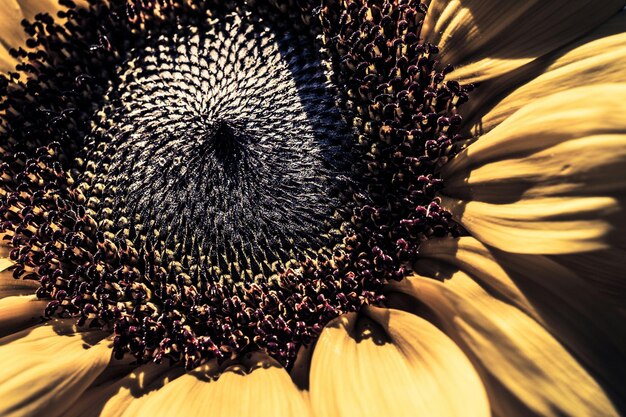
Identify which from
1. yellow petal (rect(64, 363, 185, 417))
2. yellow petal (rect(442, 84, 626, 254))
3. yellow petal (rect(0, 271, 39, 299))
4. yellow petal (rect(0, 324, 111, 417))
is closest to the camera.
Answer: yellow petal (rect(442, 84, 626, 254))

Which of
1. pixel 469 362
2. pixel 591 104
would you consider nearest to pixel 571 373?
pixel 469 362

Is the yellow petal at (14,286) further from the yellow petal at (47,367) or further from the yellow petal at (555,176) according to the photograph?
the yellow petal at (555,176)

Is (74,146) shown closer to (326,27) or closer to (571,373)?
(326,27)

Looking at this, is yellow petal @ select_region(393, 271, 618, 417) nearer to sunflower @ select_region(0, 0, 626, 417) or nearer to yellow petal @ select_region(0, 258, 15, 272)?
sunflower @ select_region(0, 0, 626, 417)

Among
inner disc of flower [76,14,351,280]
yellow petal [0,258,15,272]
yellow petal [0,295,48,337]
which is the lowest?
yellow petal [0,295,48,337]

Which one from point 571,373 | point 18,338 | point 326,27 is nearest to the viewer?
point 571,373

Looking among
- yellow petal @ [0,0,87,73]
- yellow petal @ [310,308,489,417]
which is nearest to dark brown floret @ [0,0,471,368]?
yellow petal @ [310,308,489,417]

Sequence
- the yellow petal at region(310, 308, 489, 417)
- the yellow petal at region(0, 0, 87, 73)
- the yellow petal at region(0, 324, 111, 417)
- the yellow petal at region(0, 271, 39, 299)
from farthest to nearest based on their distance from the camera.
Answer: the yellow petal at region(0, 0, 87, 73), the yellow petal at region(0, 271, 39, 299), the yellow petal at region(0, 324, 111, 417), the yellow petal at region(310, 308, 489, 417)
